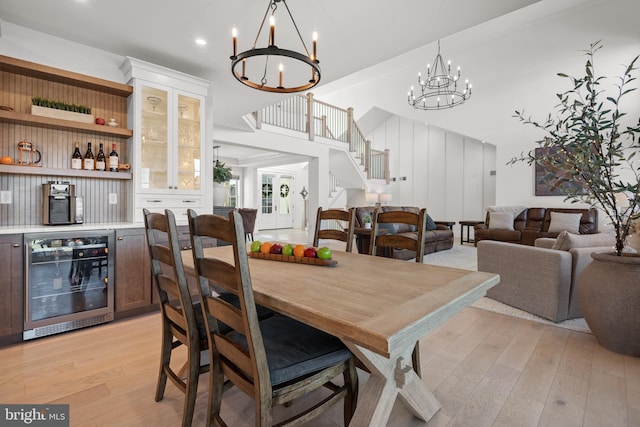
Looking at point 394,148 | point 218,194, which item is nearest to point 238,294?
point 218,194

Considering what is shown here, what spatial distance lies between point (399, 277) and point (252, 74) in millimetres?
3133

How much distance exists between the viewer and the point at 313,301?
1.04 m

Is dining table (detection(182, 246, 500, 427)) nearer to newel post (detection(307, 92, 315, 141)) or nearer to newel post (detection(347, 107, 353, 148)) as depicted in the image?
newel post (detection(307, 92, 315, 141))

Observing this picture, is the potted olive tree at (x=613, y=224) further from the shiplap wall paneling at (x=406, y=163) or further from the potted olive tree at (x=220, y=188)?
the shiplap wall paneling at (x=406, y=163)

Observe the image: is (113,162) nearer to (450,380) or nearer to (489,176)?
(450,380)

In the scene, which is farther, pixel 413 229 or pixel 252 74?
pixel 413 229

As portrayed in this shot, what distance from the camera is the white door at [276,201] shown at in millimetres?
11047

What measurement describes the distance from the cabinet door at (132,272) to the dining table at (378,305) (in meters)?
1.57

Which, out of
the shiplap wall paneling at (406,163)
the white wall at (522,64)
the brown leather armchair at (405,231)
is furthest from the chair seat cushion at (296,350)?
the shiplap wall paneling at (406,163)

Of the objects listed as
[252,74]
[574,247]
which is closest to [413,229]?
[574,247]

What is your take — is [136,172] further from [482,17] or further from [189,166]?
[482,17]

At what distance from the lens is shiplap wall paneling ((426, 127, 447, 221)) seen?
9.30 m

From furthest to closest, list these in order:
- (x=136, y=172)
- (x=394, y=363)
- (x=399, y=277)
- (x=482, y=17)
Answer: (x=136, y=172) → (x=482, y=17) → (x=399, y=277) → (x=394, y=363)

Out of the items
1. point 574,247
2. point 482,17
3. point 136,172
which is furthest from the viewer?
point 136,172
